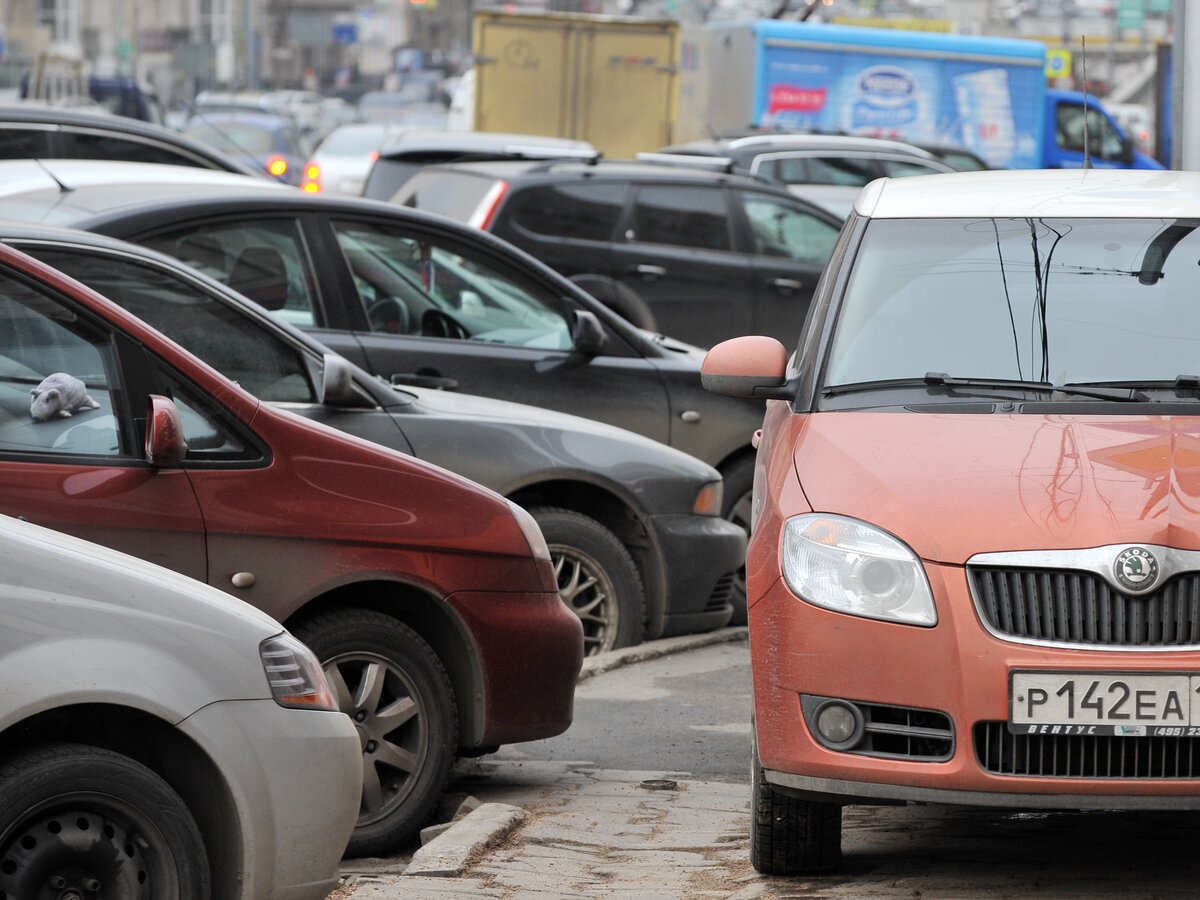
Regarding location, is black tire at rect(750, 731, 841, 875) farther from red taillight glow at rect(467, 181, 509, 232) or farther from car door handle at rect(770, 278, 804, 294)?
car door handle at rect(770, 278, 804, 294)

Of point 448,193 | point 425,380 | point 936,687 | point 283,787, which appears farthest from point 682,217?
point 283,787

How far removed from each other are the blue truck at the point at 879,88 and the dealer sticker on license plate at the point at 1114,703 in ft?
72.8

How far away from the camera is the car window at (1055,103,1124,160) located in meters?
26.8

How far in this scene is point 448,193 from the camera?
12.4m

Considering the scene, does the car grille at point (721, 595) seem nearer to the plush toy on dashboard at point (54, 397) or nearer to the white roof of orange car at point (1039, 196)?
the white roof of orange car at point (1039, 196)

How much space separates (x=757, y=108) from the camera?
85.6ft

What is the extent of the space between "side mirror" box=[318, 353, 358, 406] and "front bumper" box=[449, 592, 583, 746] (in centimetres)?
87

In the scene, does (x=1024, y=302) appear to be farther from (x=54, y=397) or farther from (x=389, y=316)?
(x=389, y=316)

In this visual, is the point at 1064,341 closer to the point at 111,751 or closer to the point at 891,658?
the point at 891,658

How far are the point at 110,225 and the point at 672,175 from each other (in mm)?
6102

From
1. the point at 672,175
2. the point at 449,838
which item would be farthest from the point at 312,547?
the point at 672,175

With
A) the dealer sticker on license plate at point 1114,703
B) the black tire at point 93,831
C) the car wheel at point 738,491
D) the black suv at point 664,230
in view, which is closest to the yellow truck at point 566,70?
the black suv at point 664,230

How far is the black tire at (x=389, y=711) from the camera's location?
534 centimetres

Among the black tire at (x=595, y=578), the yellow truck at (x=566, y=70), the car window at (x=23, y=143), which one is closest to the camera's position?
the black tire at (x=595, y=578)
